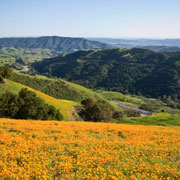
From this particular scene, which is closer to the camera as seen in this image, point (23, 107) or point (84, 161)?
point (84, 161)

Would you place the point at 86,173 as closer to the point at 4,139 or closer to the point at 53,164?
the point at 53,164

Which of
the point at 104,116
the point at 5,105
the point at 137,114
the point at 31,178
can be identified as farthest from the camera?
the point at 137,114

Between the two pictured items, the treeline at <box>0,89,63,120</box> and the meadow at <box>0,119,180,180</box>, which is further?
the treeline at <box>0,89,63,120</box>

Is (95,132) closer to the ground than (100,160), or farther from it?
closer to the ground

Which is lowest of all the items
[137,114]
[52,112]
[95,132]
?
[137,114]

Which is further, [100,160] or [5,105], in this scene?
[5,105]

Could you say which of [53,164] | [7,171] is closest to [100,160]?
[53,164]

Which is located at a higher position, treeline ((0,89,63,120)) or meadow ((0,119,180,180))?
meadow ((0,119,180,180))

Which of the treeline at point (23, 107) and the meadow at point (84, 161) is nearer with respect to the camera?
the meadow at point (84, 161)

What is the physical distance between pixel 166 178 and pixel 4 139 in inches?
550

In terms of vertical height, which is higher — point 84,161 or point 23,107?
point 84,161

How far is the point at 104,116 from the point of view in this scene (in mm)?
86312

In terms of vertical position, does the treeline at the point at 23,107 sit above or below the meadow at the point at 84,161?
below

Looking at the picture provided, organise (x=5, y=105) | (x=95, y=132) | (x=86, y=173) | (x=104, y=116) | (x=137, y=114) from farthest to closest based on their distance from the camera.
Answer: (x=137, y=114) → (x=104, y=116) → (x=5, y=105) → (x=95, y=132) → (x=86, y=173)
